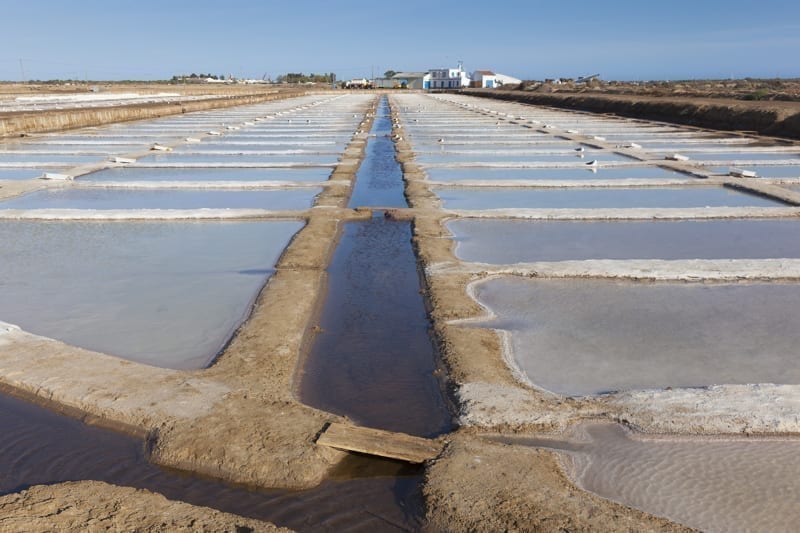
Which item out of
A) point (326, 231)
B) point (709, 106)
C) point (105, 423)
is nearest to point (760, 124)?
point (709, 106)

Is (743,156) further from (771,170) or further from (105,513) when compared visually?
(105,513)

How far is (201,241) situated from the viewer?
6082mm

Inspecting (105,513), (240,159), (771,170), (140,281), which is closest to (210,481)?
(105,513)

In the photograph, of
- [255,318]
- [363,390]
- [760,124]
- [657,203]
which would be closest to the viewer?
[363,390]

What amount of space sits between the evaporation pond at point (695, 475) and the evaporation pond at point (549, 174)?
700 centimetres

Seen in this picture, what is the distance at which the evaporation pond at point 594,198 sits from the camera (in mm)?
7876

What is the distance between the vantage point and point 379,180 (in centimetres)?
970

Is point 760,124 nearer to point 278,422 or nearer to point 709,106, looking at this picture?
point 709,106

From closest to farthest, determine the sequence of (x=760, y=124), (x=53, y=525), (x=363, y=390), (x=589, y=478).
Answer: (x=53, y=525) < (x=589, y=478) < (x=363, y=390) < (x=760, y=124)

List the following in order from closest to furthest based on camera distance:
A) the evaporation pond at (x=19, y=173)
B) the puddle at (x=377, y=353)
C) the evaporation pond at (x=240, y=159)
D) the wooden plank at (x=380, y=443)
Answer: the wooden plank at (x=380, y=443)
the puddle at (x=377, y=353)
the evaporation pond at (x=19, y=173)
the evaporation pond at (x=240, y=159)

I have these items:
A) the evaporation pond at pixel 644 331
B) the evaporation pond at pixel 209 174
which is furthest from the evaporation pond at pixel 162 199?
the evaporation pond at pixel 644 331

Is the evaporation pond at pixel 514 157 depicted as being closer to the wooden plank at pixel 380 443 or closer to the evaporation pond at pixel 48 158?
the evaporation pond at pixel 48 158

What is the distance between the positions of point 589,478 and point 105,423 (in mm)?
2007

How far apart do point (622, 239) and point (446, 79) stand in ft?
300
